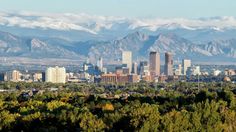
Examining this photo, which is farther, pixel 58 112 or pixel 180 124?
pixel 58 112

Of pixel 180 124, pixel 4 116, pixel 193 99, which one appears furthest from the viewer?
pixel 193 99

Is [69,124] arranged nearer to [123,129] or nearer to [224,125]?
[123,129]

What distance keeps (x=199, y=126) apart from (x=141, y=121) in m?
3.90

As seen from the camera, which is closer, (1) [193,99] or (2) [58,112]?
(2) [58,112]

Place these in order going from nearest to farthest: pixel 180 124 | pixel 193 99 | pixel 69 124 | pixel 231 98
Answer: pixel 180 124
pixel 69 124
pixel 231 98
pixel 193 99

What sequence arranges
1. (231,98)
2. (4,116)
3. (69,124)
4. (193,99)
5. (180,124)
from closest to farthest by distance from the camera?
(180,124), (69,124), (4,116), (231,98), (193,99)

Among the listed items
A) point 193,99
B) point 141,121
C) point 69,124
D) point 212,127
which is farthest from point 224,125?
point 193,99

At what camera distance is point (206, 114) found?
2290 inches

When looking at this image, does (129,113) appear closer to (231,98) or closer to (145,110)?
(145,110)

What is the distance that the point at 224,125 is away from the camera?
2172 inches

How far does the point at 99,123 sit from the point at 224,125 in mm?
8830

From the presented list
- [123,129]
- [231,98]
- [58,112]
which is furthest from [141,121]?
[231,98]

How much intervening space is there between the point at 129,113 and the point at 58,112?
6.22 m

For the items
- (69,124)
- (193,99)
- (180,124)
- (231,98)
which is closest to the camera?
(180,124)
